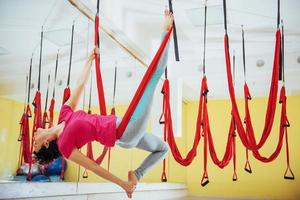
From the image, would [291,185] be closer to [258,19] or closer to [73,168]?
[258,19]

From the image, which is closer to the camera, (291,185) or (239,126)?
(239,126)

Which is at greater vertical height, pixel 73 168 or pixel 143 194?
pixel 73 168

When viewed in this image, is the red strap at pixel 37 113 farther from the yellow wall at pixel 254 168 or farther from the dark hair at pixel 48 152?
the yellow wall at pixel 254 168

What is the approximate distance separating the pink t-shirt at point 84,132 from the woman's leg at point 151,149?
24cm

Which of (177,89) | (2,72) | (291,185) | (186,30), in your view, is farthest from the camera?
(291,185)

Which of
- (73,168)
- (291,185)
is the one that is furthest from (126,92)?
(291,185)

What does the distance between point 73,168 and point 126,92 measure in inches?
92.7

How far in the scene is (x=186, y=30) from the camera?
5203 millimetres

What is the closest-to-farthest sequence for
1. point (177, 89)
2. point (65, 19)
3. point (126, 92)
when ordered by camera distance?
point (65, 19), point (177, 89), point (126, 92)

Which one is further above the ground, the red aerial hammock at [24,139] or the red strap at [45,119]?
the red strap at [45,119]

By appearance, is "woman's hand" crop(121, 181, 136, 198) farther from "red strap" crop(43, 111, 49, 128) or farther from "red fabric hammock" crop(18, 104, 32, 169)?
"red strap" crop(43, 111, 49, 128)

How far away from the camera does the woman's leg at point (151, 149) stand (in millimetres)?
2334

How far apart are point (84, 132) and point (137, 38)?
316cm

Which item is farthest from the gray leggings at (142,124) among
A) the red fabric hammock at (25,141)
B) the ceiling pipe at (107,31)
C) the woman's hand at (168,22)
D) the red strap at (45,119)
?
the ceiling pipe at (107,31)
